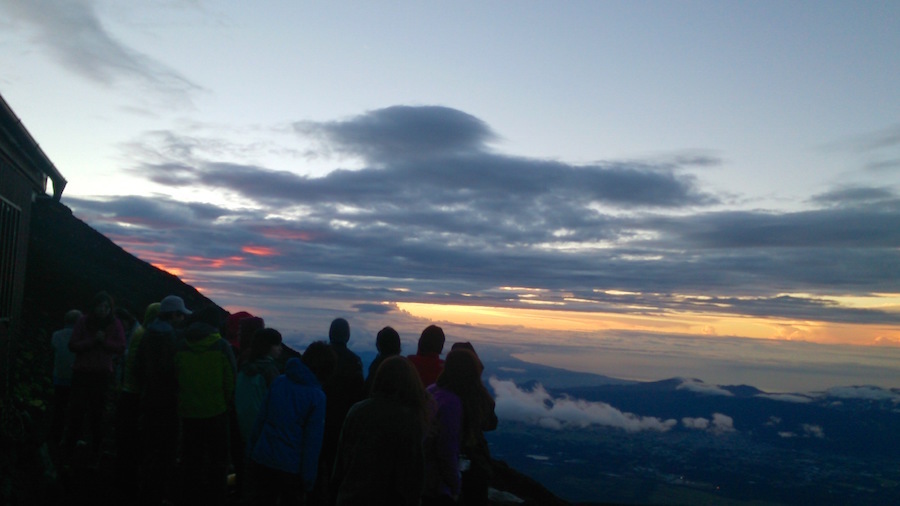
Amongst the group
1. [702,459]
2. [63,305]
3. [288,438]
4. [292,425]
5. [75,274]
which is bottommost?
[702,459]

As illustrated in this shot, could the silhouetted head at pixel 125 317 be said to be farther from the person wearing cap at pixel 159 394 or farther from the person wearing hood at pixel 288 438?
the person wearing hood at pixel 288 438

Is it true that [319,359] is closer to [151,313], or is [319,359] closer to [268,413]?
[268,413]

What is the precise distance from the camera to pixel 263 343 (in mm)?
6648

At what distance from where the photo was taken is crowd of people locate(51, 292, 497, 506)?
4602 mm

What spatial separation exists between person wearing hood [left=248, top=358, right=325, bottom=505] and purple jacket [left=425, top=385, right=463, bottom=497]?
99cm

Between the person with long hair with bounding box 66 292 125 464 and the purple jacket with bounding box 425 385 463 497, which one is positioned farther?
the person with long hair with bounding box 66 292 125 464

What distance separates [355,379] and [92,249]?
14.8 metres

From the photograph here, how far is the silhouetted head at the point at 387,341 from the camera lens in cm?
676

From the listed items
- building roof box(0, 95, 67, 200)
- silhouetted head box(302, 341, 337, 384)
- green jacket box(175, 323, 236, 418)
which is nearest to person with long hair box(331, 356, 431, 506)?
silhouetted head box(302, 341, 337, 384)

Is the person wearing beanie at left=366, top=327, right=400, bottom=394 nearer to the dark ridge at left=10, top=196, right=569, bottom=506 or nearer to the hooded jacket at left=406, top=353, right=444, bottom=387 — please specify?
the hooded jacket at left=406, top=353, right=444, bottom=387

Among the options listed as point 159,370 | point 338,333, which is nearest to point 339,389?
point 338,333

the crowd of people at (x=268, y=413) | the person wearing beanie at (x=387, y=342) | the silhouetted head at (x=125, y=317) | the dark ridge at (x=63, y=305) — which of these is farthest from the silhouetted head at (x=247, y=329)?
the silhouetted head at (x=125, y=317)

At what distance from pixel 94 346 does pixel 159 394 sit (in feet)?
5.76

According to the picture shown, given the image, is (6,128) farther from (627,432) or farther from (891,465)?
(891,465)
